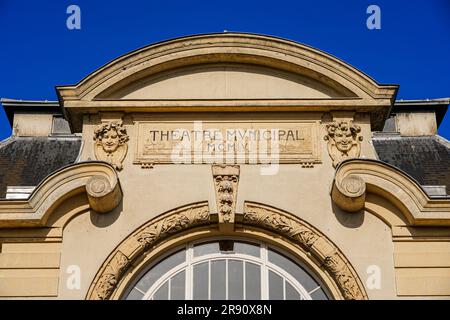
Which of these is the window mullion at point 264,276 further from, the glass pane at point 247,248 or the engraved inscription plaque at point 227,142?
the engraved inscription plaque at point 227,142

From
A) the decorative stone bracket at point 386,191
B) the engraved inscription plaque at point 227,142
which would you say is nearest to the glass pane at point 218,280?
the engraved inscription plaque at point 227,142

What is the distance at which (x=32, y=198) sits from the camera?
1325 cm

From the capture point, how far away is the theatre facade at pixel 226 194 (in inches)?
520

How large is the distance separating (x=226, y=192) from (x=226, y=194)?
38mm

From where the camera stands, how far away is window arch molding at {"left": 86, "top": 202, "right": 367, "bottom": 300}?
13109 millimetres

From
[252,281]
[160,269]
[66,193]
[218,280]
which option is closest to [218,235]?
[218,280]

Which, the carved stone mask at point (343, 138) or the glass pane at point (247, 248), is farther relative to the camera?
the carved stone mask at point (343, 138)

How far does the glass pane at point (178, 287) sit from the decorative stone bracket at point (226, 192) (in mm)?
969

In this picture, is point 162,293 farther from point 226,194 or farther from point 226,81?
point 226,81

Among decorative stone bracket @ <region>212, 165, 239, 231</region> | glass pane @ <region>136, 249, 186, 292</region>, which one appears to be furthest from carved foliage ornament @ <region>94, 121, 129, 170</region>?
glass pane @ <region>136, 249, 186, 292</region>

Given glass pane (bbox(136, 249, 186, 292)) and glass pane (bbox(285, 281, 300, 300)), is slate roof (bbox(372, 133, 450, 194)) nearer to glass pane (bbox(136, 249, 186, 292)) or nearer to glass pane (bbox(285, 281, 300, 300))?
glass pane (bbox(285, 281, 300, 300))

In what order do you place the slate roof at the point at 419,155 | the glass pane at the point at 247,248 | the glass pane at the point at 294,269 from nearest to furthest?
the glass pane at the point at 294,269 → the glass pane at the point at 247,248 → the slate roof at the point at 419,155
